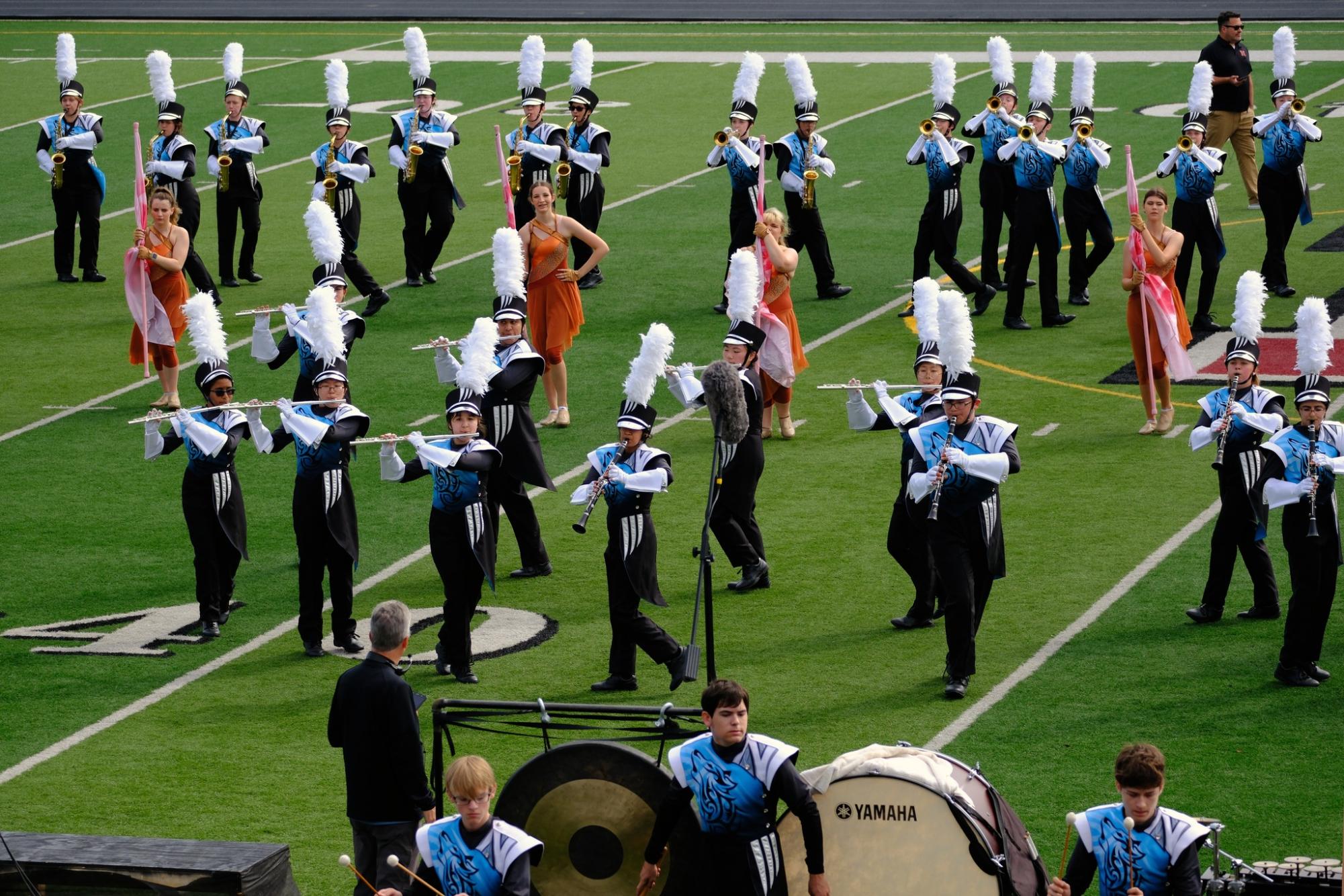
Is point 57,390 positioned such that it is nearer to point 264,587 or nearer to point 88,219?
point 88,219

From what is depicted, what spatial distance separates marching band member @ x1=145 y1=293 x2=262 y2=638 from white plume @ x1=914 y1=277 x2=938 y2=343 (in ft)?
12.7

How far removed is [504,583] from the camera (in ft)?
43.2

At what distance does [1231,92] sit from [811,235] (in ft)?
18.4

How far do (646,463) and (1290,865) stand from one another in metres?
4.56

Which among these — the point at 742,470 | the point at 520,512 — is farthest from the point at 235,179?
the point at 742,470

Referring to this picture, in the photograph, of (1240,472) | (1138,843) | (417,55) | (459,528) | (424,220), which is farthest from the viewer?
(417,55)

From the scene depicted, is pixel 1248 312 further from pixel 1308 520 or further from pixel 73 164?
pixel 73 164

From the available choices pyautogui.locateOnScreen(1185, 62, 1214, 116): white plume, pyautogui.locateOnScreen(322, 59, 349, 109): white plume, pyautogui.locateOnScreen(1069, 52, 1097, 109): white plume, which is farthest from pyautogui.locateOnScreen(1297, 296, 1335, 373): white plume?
pyautogui.locateOnScreen(322, 59, 349, 109): white plume

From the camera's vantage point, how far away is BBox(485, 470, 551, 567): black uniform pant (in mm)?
12977

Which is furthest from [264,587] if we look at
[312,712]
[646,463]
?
[646,463]

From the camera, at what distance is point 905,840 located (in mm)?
7625

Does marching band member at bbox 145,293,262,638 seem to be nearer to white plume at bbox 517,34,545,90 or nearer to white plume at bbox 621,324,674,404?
white plume at bbox 621,324,674,404

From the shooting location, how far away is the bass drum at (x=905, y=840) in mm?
7535

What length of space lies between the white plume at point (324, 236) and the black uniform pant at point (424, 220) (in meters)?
5.71
